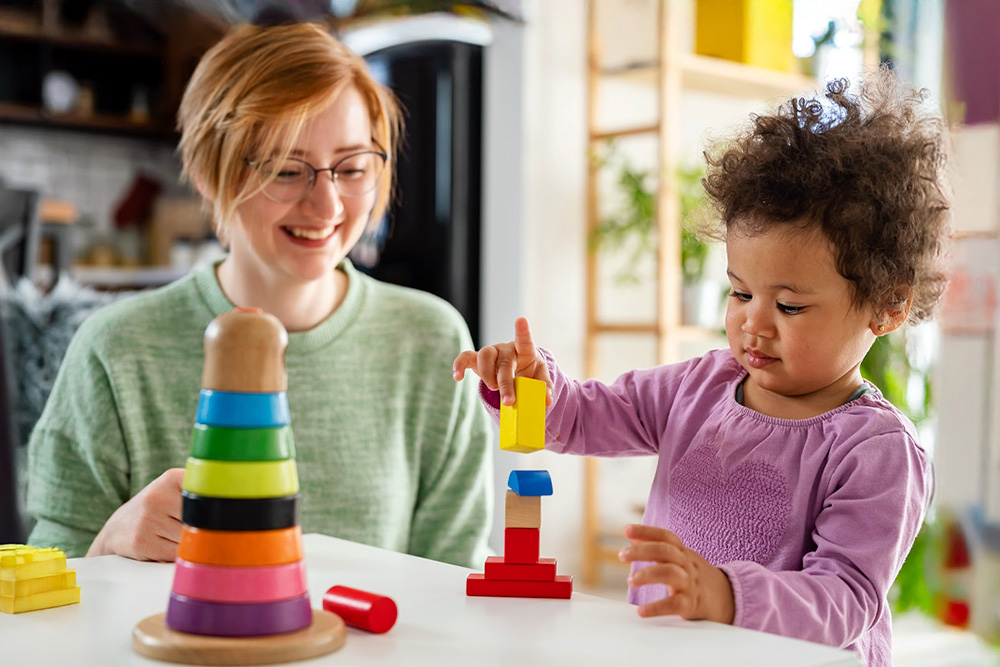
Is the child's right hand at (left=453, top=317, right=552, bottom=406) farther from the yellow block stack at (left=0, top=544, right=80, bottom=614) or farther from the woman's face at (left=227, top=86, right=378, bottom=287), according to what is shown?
the woman's face at (left=227, top=86, right=378, bottom=287)

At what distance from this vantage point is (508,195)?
11.2 feet

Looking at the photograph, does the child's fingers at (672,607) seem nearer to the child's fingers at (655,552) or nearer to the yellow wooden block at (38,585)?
the child's fingers at (655,552)

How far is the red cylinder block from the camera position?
69 centimetres

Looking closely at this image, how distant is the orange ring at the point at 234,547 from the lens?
622mm

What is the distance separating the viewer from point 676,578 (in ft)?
2.39

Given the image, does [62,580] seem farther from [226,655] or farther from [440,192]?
[440,192]

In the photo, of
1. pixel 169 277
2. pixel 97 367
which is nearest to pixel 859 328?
pixel 97 367

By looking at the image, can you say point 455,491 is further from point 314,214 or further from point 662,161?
point 662,161

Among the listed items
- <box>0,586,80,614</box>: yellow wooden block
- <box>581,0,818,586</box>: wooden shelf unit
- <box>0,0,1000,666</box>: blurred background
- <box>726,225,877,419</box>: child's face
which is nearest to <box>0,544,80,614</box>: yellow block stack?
<box>0,586,80,614</box>: yellow wooden block

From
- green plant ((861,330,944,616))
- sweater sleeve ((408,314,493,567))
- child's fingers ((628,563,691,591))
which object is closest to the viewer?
child's fingers ((628,563,691,591))

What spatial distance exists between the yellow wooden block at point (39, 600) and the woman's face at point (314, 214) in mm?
714

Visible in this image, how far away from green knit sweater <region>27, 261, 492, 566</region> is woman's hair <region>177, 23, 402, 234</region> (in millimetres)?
172

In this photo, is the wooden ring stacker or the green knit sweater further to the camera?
the green knit sweater

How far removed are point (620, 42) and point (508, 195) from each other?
0.62m
